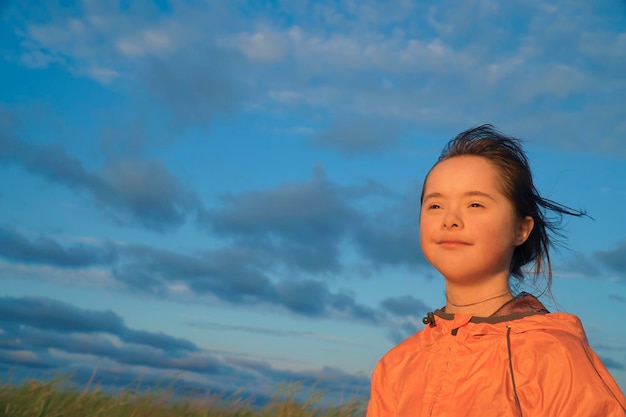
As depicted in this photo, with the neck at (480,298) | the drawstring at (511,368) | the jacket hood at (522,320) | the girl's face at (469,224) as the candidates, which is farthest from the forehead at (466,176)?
the drawstring at (511,368)

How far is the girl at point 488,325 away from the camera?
12.2 ft

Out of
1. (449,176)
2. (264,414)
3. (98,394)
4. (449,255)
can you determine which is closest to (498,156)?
(449,176)

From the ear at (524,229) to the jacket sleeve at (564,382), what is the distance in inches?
30.1

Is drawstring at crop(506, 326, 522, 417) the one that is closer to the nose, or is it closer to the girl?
the girl

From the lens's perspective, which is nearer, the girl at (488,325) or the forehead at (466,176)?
the girl at (488,325)

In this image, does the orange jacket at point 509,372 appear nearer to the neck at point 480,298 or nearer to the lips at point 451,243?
the neck at point 480,298

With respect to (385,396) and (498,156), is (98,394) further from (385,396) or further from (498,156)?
(498,156)

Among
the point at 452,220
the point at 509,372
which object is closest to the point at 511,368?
the point at 509,372

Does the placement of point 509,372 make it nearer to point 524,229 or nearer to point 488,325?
point 488,325

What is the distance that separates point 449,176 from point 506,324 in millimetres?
995

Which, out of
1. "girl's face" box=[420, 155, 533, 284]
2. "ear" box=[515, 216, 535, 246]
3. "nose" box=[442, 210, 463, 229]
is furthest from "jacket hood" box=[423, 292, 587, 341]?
"nose" box=[442, 210, 463, 229]

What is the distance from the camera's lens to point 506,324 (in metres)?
3.98

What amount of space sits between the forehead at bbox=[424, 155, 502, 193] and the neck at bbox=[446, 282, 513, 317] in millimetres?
618

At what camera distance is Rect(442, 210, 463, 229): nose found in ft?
13.8
